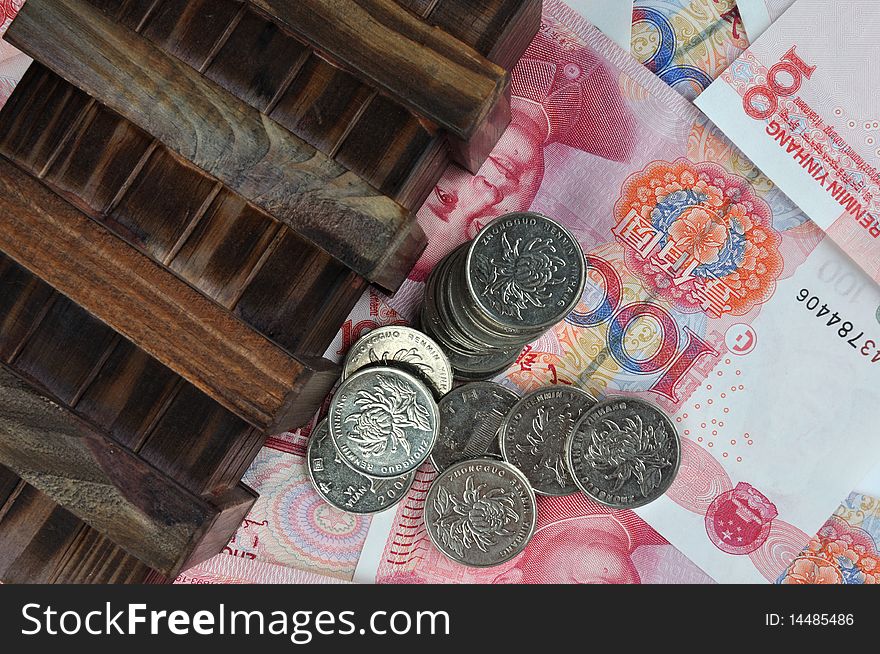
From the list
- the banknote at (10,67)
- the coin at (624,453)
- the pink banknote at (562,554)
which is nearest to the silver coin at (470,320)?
the coin at (624,453)

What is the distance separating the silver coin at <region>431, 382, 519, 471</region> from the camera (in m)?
1.46

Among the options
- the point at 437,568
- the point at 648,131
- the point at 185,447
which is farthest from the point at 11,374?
the point at 648,131

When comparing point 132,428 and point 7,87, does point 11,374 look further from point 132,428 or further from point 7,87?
point 7,87

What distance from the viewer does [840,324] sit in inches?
60.8

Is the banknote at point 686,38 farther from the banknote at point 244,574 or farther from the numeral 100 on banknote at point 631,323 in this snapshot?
the banknote at point 244,574

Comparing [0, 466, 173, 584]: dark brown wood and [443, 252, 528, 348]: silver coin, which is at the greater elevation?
[443, 252, 528, 348]: silver coin

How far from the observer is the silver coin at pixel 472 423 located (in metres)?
1.46

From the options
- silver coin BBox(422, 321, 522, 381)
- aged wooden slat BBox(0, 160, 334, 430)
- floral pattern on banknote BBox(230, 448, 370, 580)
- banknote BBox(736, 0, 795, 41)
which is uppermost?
banknote BBox(736, 0, 795, 41)

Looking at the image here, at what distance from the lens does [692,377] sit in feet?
5.06

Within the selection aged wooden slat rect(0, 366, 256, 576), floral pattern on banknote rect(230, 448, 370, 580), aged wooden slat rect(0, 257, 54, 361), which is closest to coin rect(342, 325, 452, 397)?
floral pattern on banknote rect(230, 448, 370, 580)

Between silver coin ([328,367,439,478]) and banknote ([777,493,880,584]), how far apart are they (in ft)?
2.88

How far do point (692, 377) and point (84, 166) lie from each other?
121 centimetres

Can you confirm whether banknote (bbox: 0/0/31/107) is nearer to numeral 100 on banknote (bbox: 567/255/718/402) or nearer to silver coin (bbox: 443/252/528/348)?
silver coin (bbox: 443/252/528/348)

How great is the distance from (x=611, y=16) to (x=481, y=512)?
1.05 metres
